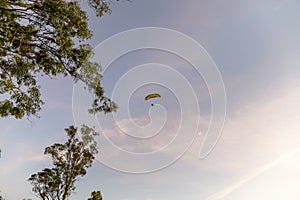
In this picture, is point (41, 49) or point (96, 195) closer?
point (41, 49)

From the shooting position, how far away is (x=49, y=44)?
12.5 m

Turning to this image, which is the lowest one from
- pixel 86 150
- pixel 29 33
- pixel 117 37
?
pixel 29 33

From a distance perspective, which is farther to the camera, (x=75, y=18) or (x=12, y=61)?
(x=12, y=61)

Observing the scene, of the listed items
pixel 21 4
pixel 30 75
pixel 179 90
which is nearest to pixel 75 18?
pixel 21 4

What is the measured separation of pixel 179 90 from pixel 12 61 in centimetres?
1455

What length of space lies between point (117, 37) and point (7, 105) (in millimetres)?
10326

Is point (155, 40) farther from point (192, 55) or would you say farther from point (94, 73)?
point (94, 73)

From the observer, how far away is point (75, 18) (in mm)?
11117

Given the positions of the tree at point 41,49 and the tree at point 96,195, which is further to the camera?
the tree at point 96,195

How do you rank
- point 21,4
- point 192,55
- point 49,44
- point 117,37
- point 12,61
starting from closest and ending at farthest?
point 21,4
point 49,44
point 12,61
point 117,37
point 192,55

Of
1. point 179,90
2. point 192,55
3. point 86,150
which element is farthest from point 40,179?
point 192,55

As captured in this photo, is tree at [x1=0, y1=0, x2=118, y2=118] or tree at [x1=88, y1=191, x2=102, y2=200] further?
tree at [x1=88, y1=191, x2=102, y2=200]

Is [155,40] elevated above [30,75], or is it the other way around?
[155,40]

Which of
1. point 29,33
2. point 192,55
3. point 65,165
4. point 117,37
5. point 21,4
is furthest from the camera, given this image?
point 65,165
